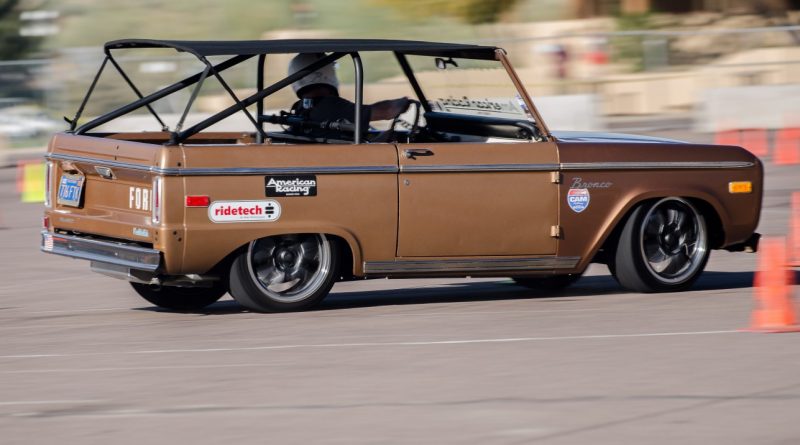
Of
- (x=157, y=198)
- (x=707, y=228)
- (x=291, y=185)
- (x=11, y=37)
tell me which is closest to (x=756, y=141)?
(x=707, y=228)

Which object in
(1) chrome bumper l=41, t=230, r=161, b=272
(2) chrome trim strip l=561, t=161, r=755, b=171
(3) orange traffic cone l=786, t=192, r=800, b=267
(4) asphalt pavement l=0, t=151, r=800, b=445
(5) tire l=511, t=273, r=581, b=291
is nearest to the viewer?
(4) asphalt pavement l=0, t=151, r=800, b=445

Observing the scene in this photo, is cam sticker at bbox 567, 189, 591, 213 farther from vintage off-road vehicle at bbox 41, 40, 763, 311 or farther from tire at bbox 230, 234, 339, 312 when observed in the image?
tire at bbox 230, 234, 339, 312

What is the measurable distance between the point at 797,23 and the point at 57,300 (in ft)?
103

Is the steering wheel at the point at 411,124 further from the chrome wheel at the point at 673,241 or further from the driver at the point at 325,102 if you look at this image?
the chrome wheel at the point at 673,241

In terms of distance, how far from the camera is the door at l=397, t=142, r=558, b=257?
881cm

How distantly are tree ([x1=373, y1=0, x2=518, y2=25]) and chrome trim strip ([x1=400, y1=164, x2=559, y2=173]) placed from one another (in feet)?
96.0

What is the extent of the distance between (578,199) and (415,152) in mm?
1207

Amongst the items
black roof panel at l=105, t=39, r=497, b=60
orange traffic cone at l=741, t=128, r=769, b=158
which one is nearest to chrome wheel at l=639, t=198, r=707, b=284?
black roof panel at l=105, t=39, r=497, b=60

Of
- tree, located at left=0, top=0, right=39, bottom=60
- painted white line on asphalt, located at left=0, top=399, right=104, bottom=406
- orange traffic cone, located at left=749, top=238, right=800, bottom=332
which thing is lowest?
painted white line on asphalt, located at left=0, top=399, right=104, bottom=406

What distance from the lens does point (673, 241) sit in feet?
31.7

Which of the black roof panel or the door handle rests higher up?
the black roof panel

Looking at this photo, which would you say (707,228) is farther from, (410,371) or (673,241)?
(410,371)

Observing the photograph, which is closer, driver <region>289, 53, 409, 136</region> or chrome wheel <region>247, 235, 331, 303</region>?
chrome wheel <region>247, 235, 331, 303</region>

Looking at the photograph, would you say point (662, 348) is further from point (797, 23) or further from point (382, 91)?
point (797, 23)
